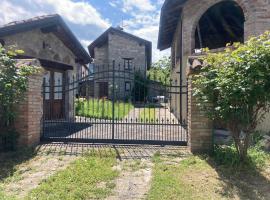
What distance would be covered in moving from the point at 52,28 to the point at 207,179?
8335 mm

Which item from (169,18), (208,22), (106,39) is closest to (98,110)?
(169,18)

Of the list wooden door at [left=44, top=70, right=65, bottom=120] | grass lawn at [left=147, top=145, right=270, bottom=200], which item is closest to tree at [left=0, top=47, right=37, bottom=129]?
grass lawn at [left=147, top=145, right=270, bottom=200]

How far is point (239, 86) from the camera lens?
15.2ft

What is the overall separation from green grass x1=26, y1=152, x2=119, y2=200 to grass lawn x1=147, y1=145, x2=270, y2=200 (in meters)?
0.75

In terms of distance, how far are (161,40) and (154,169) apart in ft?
43.9

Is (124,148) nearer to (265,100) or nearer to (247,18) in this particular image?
(265,100)

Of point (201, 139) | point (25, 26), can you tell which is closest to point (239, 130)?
point (201, 139)

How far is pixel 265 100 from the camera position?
4.81 m

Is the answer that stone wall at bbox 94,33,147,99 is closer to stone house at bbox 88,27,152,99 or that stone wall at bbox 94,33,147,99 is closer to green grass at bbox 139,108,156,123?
stone house at bbox 88,27,152,99

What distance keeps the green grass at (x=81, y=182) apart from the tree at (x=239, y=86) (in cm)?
228

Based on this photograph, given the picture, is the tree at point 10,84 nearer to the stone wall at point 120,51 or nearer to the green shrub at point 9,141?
the green shrub at point 9,141

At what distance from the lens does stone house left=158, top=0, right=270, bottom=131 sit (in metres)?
8.68

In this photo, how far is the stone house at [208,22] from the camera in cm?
868

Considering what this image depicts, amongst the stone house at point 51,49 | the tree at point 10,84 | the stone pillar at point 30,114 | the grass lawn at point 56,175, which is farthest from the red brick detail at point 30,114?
the stone house at point 51,49
